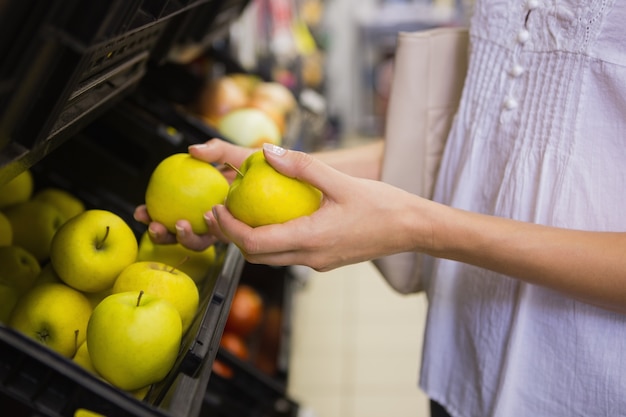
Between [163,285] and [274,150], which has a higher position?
[274,150]

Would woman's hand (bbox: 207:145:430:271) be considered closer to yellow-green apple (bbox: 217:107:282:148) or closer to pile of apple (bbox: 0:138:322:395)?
pile of apple (bbox: 0:138:322:395)

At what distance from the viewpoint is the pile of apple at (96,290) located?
93 cm

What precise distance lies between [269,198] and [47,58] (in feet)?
1.15

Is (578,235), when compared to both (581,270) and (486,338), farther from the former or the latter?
(486,338)

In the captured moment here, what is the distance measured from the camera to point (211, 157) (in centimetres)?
126

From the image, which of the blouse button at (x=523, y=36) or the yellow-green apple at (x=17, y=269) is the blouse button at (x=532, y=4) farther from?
the yellow-green apple at (x=17, y=269)

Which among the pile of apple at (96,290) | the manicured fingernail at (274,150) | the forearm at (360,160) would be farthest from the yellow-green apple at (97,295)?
the forearm at (360,160)

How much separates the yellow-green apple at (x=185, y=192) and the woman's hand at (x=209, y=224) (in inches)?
0.5

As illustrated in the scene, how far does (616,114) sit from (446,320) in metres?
0.50

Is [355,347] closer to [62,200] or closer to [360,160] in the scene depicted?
[360,160]

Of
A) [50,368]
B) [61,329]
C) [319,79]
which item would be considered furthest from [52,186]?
[319,79]

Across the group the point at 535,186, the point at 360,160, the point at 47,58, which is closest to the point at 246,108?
the point at 360,160

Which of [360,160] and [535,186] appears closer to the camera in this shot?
[535,186]

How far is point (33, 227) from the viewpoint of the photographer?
1.26 m
